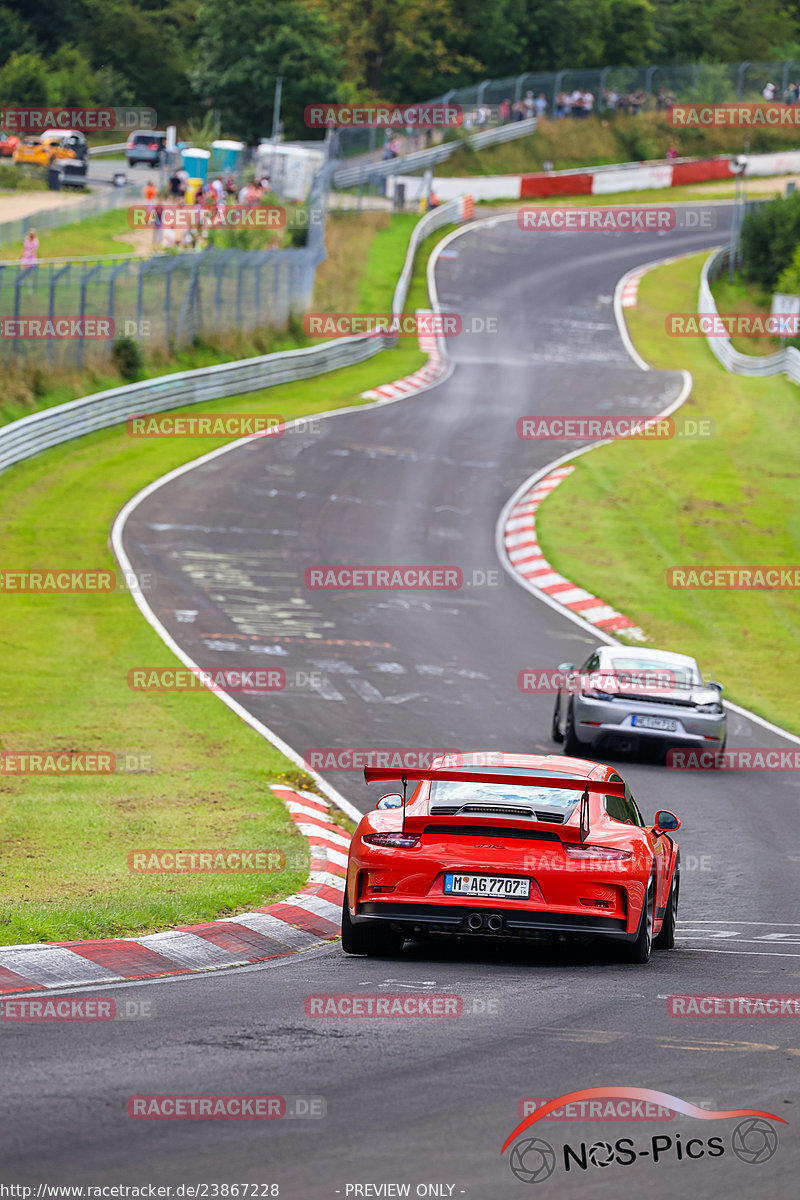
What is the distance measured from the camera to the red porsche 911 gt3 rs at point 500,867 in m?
8.85

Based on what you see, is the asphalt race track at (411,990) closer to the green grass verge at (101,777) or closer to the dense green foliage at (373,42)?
the green grass verge at (101,777)

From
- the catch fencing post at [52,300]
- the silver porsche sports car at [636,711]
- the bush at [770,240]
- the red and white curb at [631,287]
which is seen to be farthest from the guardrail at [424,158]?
the silver porsche sports car at [636,711]

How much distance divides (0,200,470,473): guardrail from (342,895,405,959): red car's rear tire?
24.6 m

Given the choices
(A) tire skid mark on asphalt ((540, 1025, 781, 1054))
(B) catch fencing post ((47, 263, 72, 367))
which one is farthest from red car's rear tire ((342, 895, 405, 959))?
(B) catch fencing post ((47, 263, 72, 367))

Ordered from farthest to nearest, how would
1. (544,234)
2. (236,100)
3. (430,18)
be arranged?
(430,18) → (236,100) → (544,234)

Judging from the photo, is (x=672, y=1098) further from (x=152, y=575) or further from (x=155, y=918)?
(x=152, y=575)

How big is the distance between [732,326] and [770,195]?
2736 centimetres

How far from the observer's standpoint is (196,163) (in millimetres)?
68312

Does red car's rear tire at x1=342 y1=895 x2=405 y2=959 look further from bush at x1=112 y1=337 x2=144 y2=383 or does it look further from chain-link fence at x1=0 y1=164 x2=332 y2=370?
bush at x1=112 y1=337 x2=144 y2=383

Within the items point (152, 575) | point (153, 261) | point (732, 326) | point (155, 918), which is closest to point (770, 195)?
point (732, 326)

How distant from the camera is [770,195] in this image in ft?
273

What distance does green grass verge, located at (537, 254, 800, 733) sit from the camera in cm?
2644

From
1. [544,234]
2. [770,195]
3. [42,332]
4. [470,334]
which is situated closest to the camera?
[42,332]

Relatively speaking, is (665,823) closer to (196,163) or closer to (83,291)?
(83,291)
